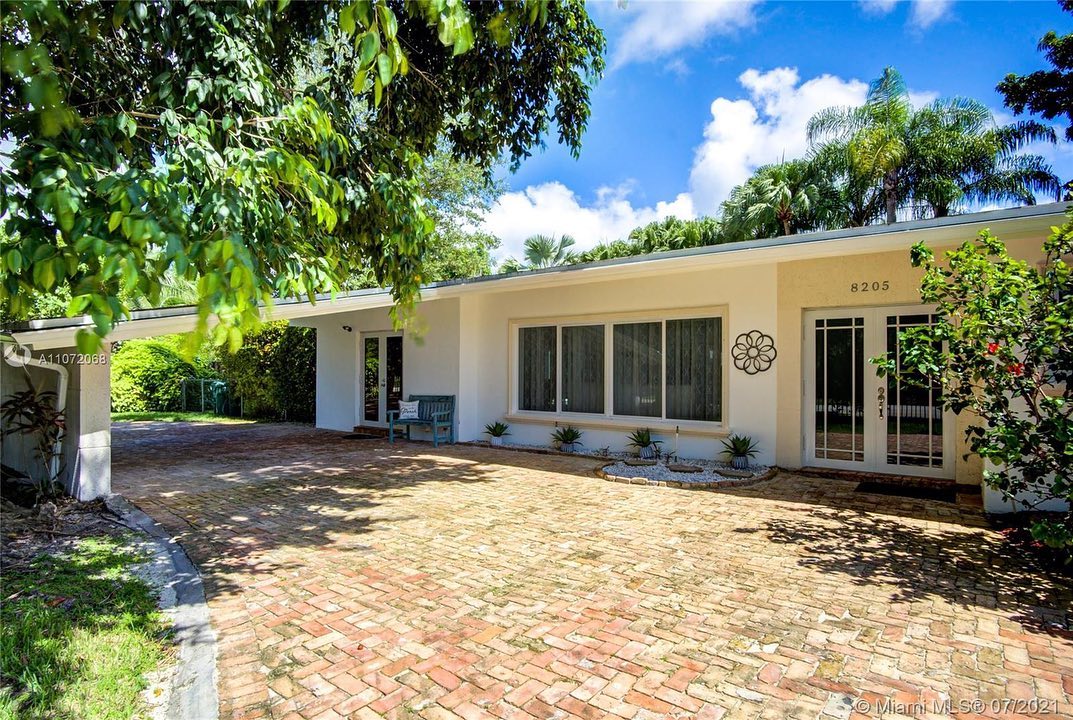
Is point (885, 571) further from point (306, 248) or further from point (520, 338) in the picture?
point (520, 338)

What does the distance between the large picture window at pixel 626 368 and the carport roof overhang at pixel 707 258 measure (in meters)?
1.24

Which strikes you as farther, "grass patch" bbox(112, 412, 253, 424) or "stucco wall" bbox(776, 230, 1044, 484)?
"grass patch" bbox(112, 412, 253, 424)

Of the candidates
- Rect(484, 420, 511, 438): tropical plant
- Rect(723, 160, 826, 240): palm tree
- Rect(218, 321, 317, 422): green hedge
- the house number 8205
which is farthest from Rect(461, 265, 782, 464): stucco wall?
Rect(723, 160, 826, 240): palm tree

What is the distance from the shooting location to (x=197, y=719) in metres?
2.68

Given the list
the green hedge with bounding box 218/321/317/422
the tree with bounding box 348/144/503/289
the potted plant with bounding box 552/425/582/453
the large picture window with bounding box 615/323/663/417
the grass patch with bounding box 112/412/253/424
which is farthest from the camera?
the tree with bounding box 348/144/503/289

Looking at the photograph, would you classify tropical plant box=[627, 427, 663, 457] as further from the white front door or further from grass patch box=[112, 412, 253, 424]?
grass patch box=[112, 412, 253, 424]

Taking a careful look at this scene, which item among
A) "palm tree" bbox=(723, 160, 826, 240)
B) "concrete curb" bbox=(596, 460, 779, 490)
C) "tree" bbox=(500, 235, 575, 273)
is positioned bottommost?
"concrete curb" bbox=(596, 460, 779, 490)

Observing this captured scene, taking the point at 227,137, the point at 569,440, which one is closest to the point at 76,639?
the point at 227,137

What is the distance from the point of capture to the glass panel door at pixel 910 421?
25.6 ft

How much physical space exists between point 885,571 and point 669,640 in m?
2.26

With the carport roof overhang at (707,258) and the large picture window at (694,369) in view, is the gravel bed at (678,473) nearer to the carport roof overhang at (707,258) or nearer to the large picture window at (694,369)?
the large picture window at (694,369)

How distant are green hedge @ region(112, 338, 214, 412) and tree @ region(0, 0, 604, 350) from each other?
17.2m

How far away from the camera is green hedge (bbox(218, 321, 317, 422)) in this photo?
16125 mm

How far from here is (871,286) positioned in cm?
809
